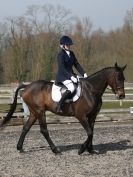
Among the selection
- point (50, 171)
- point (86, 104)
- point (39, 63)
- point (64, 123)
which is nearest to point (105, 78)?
point (86, 104)

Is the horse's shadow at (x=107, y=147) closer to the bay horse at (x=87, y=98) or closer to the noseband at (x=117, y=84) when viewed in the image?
the bay horse at (x=87, y=98)

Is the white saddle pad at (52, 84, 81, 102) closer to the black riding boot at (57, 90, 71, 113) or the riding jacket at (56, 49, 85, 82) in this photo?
the black riding boot at (57, 90, 71, 113)

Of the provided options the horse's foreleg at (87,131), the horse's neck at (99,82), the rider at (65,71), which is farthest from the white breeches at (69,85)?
the horse's foreleg at (87,131)

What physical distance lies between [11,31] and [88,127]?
136 ft

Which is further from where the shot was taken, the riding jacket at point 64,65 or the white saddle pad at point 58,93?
the white saddle pad at point 58,93

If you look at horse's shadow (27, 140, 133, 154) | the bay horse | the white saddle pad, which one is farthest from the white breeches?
horse's shadow (27, 140, 133, 154)

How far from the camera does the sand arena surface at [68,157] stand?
6.99 meters

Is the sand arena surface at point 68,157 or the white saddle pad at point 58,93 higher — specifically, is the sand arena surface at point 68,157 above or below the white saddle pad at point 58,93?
below

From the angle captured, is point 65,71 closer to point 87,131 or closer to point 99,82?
point 99,82

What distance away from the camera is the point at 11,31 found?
49062 mm

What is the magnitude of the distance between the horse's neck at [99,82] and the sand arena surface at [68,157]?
1.28 metres

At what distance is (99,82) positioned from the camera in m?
8.99

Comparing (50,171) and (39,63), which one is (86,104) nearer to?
(50,171)

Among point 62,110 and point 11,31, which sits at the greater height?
point 62,110
